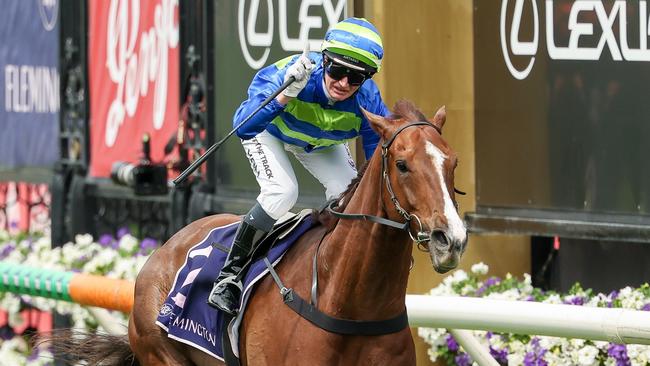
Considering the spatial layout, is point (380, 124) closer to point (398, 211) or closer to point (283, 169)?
point (398, 211)

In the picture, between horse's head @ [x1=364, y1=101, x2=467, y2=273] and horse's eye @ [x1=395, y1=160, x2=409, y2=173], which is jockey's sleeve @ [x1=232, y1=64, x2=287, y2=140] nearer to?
horse's head @ [x1=364, y1=101, x2=467, y2=273]

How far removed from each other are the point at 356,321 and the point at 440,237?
0.65m

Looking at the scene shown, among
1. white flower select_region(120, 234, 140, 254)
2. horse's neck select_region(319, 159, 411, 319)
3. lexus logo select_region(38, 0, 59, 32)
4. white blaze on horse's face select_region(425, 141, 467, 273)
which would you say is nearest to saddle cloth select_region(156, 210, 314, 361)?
horse's neck select_region(319, 159, 411, 319)

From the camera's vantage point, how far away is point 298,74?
16.3ft

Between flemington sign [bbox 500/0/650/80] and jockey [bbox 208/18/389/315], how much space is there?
5.54ft

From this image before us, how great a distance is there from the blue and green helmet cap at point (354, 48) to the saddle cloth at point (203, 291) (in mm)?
665

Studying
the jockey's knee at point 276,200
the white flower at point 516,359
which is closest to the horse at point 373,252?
the jockey's knee at point 276,200

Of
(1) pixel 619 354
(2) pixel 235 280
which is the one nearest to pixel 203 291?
(2) pixel 235 280

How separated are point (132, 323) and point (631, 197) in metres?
2.36

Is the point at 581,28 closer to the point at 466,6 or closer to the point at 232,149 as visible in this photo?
the point at 466,6

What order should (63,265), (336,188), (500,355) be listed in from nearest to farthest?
(336,188) → (500,355) → (63,265)

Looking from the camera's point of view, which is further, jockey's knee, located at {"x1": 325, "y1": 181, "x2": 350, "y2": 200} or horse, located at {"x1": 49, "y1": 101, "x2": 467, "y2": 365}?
jockey's knee, located at {"x1": 325, "y1": 181, "x2": 350, "y2": 200}

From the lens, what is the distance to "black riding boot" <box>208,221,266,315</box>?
522cm

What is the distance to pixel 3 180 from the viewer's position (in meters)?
11.7
